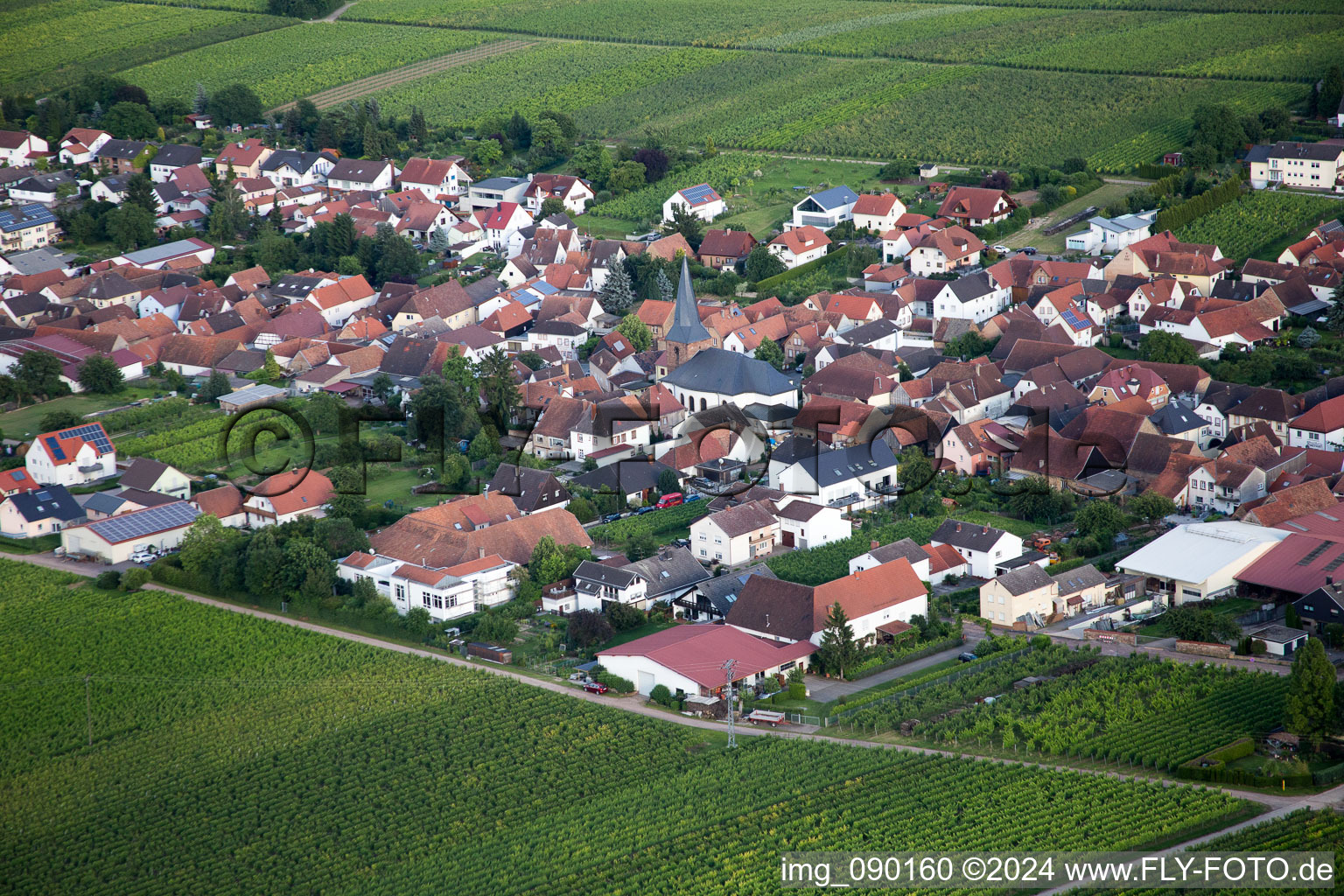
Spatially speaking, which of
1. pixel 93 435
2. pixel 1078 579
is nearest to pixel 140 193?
pixel 93 435

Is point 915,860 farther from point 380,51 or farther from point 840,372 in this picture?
point 380,51

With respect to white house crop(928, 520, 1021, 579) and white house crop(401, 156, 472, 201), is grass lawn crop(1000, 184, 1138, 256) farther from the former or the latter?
white house crop(928, 520, 1021, 579)

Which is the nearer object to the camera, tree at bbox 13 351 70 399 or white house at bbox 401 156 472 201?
tree at bbox 13 351 70 399

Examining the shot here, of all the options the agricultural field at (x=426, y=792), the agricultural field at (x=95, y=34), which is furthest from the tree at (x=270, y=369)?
the agricultural field at (x=95, y=34)

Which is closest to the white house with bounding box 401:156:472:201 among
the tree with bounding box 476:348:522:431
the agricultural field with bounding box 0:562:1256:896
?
the tree with bounding box 476:348:522:431

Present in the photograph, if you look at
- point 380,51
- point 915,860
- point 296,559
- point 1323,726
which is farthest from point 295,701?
point 380,51

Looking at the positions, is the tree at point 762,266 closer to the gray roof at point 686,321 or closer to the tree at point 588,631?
the gray roof at point 686,321
